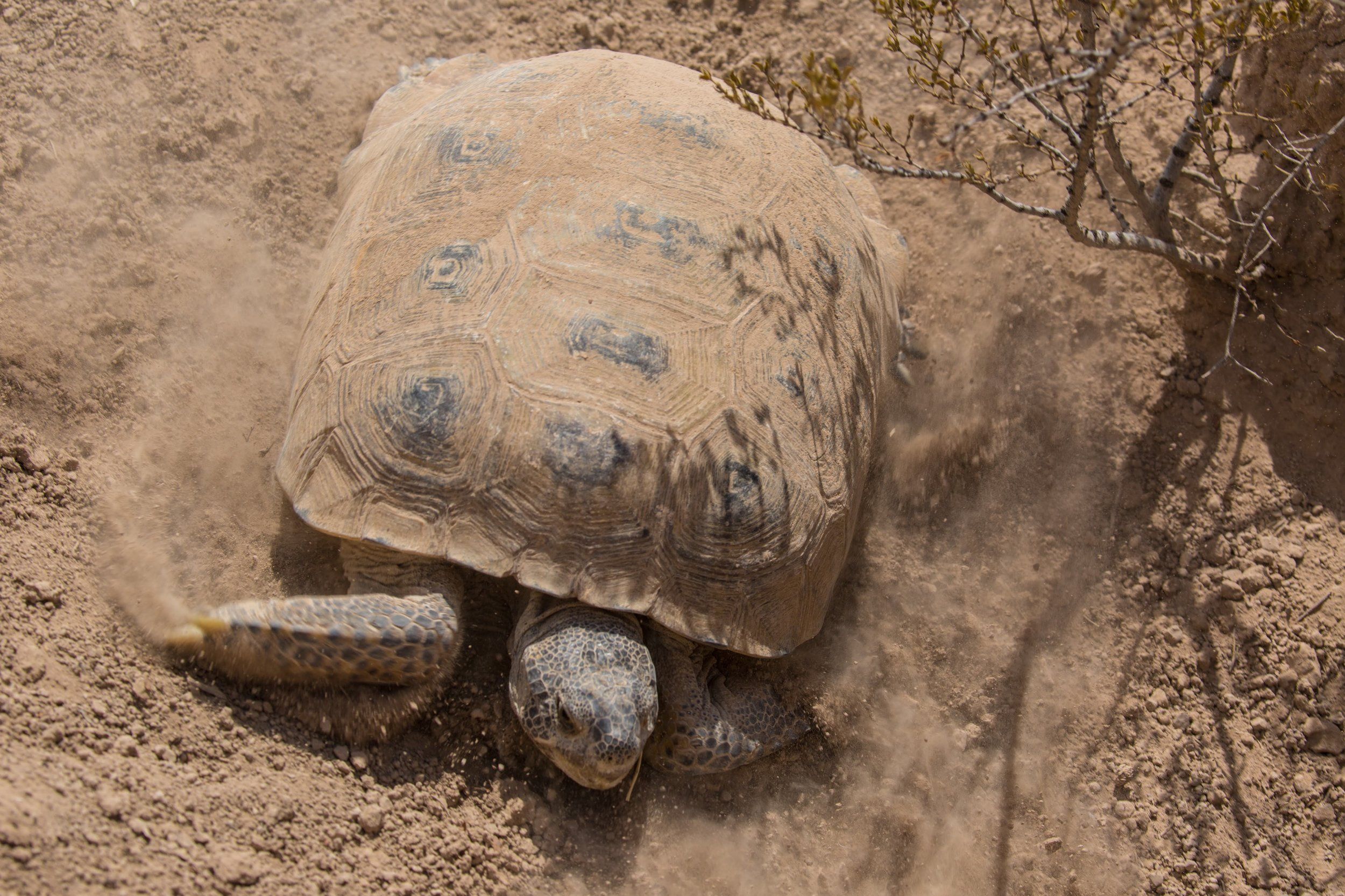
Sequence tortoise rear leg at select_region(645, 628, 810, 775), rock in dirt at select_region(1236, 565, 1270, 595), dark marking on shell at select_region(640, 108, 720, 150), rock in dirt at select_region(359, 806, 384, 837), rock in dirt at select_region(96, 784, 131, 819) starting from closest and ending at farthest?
rock in dirt at select_region(96, 784, 131, 819), rock in dirt at select_region(359, 806, 384, 837), tortoise rear leg at select_region(645, 628, 810, 775), dark marking on shell at select_region(640, 108, 720, 150), rock in dirt at select_region(1236, 565, 1270, 595)

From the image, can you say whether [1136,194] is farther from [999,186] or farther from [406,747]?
[406,747]

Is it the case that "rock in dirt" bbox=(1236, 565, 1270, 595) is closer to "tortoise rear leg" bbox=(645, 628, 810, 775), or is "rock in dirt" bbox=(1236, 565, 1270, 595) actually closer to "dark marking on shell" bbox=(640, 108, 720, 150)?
"tortoise rear leg" bbox=(645, 628, 810, 775)

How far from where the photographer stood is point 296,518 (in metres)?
4.45

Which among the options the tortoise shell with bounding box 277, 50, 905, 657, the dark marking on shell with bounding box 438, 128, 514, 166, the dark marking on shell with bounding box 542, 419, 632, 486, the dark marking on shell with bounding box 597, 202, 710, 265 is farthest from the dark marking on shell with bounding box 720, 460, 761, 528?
the dark marking on shell with bounding box 438, 128, 514, 166

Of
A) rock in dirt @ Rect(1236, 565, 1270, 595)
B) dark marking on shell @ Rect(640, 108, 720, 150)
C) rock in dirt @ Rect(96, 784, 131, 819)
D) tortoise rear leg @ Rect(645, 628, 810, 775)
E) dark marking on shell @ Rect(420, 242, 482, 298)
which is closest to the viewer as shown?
rock in dirt @ Rect(96, 784, 131, 819)

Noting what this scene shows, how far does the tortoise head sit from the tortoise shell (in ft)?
0.73

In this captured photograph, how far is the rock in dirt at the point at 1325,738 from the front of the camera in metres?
4.23

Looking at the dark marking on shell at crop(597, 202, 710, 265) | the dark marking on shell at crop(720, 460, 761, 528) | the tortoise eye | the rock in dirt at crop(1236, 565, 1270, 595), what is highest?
the dark marking on shell at crop(597, 202, 710, 265)

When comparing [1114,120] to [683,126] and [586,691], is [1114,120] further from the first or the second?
[586,691]

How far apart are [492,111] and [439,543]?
2.05m

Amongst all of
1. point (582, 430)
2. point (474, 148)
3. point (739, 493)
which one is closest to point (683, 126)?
point (474, 148)

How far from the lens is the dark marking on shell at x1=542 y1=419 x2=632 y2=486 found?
3.52 meters

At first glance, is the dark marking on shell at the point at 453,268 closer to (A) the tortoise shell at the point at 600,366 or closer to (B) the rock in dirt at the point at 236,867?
(A) the tortoise shell at the point at 600,366

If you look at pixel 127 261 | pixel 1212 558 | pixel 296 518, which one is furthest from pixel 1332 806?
pixel 127 261
